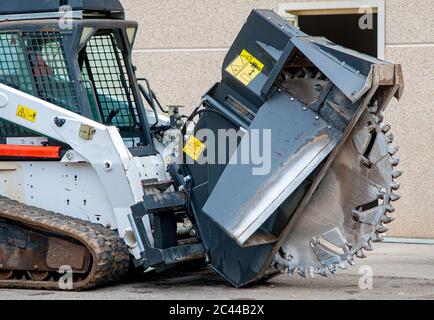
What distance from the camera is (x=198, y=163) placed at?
364 inches

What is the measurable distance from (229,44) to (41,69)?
4.26 metres

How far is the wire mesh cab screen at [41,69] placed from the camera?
374 inches

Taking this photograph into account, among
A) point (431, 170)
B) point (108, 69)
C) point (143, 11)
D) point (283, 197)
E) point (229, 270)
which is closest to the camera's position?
Result: point (283, 197)

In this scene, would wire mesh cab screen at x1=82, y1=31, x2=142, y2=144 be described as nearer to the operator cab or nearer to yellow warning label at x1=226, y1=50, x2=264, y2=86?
the operator cab

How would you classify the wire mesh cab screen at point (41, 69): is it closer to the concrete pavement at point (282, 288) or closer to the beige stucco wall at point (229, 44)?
the concrete pavement at point (282, 288)

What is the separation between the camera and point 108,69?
398 inches

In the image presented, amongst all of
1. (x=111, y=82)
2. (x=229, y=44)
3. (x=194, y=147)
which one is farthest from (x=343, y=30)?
(x=194, y=147)

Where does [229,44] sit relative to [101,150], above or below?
above

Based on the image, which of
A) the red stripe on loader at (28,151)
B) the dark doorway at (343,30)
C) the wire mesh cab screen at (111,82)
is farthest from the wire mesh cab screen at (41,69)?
the dark doorway at (343,30)

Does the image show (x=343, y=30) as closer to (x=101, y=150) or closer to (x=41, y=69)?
(x=41, y=69)

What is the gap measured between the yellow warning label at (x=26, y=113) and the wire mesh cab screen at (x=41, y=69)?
0.43 ft

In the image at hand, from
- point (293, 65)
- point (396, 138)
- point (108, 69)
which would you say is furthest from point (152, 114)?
point (396, 138)

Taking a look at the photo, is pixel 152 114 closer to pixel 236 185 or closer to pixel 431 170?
pixel 236 185

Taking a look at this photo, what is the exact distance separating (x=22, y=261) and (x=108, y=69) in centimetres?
184
